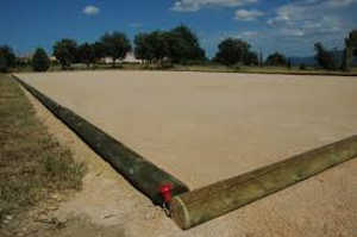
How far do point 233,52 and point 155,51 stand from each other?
14.4 metres

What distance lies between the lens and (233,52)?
63812 millimetres

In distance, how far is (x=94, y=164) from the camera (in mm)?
4570

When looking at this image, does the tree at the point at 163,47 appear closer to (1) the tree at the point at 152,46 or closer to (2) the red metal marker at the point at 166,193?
(1) the tree at the point at 152,46

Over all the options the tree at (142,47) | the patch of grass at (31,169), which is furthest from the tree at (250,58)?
the patch of grass at (31,169)

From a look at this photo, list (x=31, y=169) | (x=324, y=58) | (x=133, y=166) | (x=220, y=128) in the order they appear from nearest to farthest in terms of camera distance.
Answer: (x=133, y=166) → (x=31, y=169) → (x=220, y=128) → (x=324, y=58)

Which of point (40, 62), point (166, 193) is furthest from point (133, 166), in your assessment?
point (40, 62)

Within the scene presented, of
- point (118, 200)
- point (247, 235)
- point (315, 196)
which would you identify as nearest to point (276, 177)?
point (315, 196)

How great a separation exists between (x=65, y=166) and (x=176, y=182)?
1.66m

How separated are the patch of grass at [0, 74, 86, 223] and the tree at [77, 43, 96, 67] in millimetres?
67953

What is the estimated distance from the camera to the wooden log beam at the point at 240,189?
2900mm

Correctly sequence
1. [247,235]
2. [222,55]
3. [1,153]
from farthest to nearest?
[222,55]
[1,153]
[247,235]

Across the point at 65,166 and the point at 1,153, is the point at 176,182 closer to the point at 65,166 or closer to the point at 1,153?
the point at 65,166

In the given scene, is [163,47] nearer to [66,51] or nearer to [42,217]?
[66,51]

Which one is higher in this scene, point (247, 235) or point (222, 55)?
point (222, 55)
